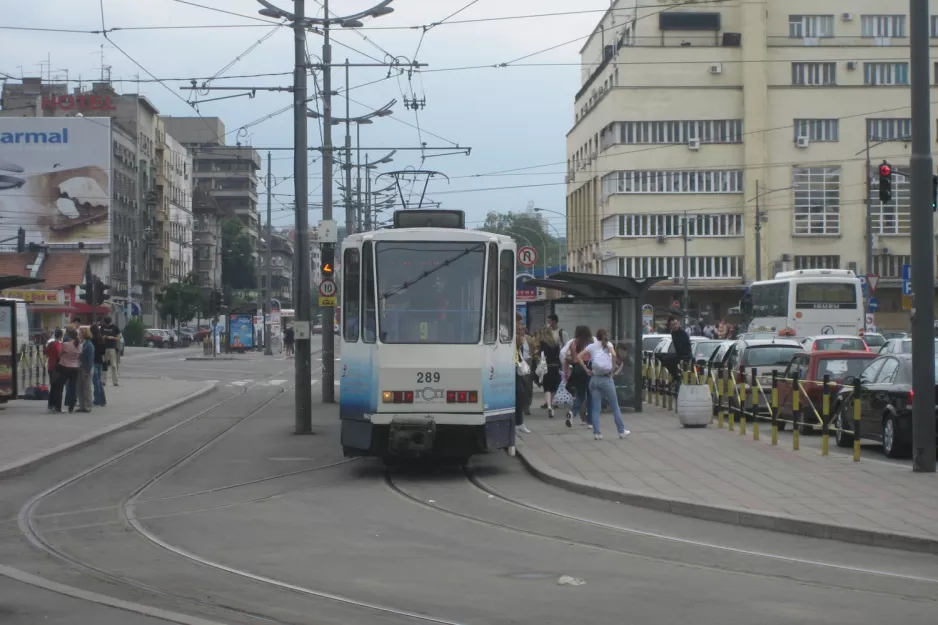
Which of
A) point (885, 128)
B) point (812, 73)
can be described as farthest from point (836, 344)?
point (812, 73)

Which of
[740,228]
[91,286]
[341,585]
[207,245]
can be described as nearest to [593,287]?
[91,286]

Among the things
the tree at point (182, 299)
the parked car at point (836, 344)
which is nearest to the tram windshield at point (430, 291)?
the parked car at point (836, 344)

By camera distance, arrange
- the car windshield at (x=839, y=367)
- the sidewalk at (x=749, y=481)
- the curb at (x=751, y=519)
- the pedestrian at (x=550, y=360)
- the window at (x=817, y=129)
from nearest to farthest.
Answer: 1. the curb at (x=751, y=519)
2. the sidewalk at (x=749, y=481)
3. the car windshield at (x=839, y=367)
4. the pedestrian at (x=550, y=360)
5. the window at (x=817, y=129)

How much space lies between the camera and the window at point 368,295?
15664 millimetres

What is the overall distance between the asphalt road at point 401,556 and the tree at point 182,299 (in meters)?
83.1

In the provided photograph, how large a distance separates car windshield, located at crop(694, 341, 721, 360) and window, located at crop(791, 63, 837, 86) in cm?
4984

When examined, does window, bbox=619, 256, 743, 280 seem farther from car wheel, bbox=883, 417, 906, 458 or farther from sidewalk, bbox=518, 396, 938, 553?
car wheel, bbox=883, 417, 906, 458

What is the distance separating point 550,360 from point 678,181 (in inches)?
2197

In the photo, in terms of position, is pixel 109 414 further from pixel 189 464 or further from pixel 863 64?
pixel 863 64

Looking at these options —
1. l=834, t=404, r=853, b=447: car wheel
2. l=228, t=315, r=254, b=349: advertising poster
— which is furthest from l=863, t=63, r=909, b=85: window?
l=834, t=404, r=853, b=447: car wheel

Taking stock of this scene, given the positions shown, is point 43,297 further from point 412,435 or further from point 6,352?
point 412,435

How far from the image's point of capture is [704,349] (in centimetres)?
3206

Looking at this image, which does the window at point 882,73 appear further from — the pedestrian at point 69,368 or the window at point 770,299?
the pedestrian at point 69,368

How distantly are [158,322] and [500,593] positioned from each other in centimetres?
10317
